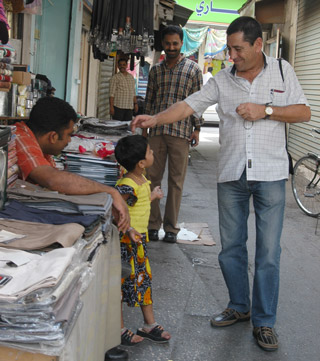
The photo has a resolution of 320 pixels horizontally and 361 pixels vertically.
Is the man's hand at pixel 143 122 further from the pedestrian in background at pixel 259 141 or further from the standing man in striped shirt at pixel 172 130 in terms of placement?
the standing man in striped shirt at pixel 172 130

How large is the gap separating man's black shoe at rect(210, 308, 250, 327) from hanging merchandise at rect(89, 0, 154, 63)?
3611 millimetres

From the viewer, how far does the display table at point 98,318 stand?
6.14 feet

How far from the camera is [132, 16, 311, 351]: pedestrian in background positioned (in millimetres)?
3643

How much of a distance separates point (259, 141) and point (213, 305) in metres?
1.45

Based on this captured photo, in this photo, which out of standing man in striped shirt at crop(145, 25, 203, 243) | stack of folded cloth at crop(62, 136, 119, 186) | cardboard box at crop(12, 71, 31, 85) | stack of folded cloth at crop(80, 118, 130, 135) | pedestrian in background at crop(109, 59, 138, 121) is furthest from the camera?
pedestrian in background at crop(109, 59, 138, 121)

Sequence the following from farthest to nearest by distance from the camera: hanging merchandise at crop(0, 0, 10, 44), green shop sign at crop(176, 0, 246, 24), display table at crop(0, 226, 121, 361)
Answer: green shop sign at crop(176, 0, 246, 24) → hanging merchandise at crop(0, 0, 10, 44) → display table at crop(0, 226, 121, 361)

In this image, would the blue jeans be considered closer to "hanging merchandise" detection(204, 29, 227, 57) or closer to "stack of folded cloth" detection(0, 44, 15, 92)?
"stack of folded cloth" detection(0, 44, 15, 92)

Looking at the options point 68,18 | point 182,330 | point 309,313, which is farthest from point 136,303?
point 68,18

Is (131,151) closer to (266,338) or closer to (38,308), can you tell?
(266,338)

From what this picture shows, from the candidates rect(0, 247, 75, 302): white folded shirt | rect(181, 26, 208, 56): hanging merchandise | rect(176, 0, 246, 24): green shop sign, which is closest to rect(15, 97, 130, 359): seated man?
rect(0, 247, 75, 302): white folded shirt

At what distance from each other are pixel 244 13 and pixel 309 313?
572 inches

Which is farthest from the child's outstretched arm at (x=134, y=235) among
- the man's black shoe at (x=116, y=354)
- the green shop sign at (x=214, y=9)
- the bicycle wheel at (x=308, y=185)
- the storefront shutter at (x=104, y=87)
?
the green shop sign at (x=214, y=9)

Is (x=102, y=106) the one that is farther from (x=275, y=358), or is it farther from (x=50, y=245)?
(x=50, y=245)

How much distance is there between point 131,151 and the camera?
3.73 meters
